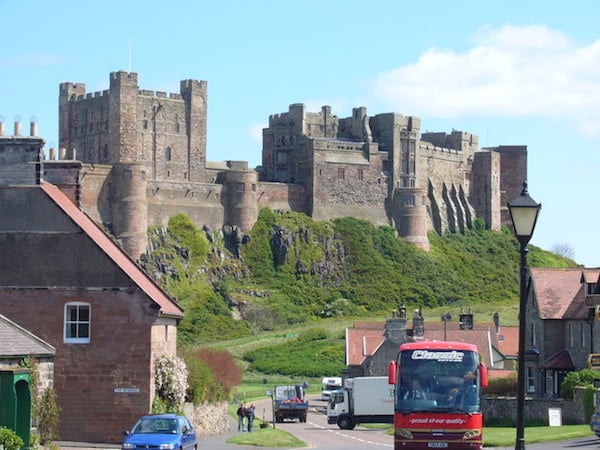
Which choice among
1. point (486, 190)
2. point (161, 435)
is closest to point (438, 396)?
point (161, 435)

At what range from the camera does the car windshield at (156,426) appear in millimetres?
33156

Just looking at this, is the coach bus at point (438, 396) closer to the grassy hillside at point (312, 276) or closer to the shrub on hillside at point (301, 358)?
the shrub on hillside at point (301, 358)

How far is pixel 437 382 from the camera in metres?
32.5

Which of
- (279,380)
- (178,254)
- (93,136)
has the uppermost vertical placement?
(93,136)

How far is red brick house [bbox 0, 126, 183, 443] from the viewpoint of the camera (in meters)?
41.1

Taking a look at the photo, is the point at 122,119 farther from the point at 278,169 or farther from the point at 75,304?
the point at 75,304

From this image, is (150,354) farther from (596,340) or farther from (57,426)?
(596,340)

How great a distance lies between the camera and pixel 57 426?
134 ft

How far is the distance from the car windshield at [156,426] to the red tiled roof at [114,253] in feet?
25.9

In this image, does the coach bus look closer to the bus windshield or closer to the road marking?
the bus windshield

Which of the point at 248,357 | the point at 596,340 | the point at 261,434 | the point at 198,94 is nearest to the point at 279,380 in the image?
the point at 248,357

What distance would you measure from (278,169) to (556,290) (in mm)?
88070

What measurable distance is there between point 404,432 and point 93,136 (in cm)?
9904

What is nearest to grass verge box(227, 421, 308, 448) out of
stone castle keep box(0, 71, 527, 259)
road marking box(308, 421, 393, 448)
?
road marking box(308, 421, 393, 448)
